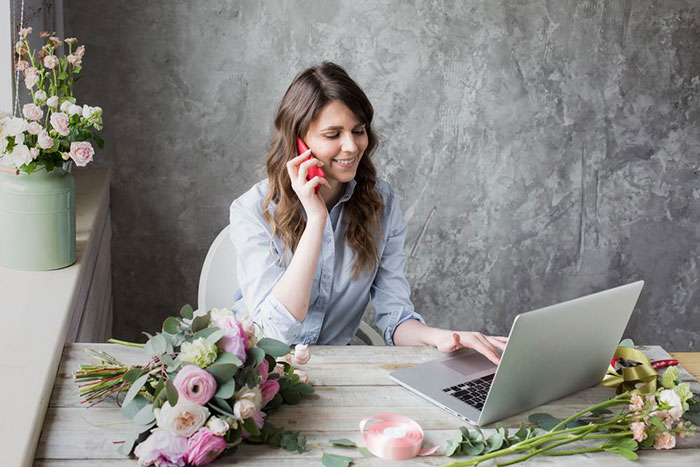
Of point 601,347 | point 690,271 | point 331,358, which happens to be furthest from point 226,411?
point 690,271

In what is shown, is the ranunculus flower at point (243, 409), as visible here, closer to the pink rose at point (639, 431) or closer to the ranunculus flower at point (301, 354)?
the ranunculus flower at point (301, 354)

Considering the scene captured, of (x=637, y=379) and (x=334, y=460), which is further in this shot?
(x=637, y=379)

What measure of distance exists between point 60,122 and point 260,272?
0.60m

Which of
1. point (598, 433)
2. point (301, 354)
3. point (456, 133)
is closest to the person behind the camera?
point (598, 433)

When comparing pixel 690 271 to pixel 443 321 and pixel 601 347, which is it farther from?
pixel 601 347

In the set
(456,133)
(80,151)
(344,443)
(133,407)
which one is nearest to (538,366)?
(344,443)

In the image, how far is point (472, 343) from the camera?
5.66 feet

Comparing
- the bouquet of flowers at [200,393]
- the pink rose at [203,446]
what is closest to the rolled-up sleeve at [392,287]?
the bouquet of flowers at [200,393]

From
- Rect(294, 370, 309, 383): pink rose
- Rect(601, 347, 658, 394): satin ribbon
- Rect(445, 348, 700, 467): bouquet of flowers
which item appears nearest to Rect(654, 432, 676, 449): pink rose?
Rect(445, 348, 700, 467): bouquet of flowers

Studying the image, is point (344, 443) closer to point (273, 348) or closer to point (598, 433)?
point (273, 348)

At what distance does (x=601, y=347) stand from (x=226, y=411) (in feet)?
2.50

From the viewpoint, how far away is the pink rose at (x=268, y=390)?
1369 millimetres

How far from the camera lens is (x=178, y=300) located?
312 cm

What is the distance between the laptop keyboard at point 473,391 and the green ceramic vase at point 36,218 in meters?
1.00
